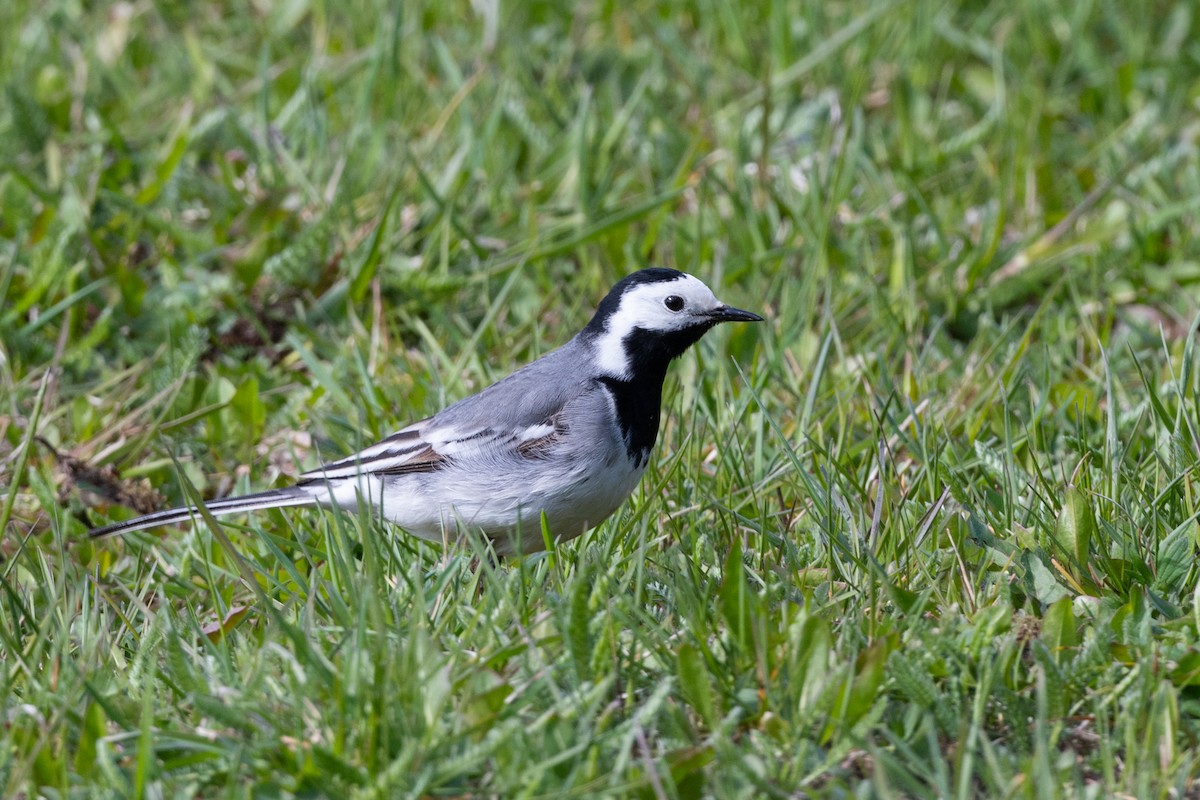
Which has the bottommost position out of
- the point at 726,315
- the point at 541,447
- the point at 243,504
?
the point at 243,504

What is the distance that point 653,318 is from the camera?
452cm

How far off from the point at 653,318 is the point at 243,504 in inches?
53.4

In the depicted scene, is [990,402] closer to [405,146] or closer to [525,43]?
[405,146]

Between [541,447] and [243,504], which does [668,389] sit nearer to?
[541,447]

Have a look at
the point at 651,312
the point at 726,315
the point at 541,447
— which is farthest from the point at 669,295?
the point at 541,447

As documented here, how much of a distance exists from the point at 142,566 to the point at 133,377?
1255 millimetres

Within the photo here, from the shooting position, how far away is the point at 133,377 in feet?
17.8

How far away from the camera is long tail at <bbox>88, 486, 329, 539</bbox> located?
4273mm

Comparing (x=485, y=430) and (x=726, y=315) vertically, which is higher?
(x=726, y=315)

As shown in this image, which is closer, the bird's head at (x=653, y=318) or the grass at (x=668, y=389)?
the grass at (x=668, y=389)

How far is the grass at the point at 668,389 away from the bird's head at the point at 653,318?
0.22 meters

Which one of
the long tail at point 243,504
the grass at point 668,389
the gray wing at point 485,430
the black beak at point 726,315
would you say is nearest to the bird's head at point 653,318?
the black beak at point 726,315

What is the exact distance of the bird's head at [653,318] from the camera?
451cm

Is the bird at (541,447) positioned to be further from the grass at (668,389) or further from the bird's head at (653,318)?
the grass at (668,389)
